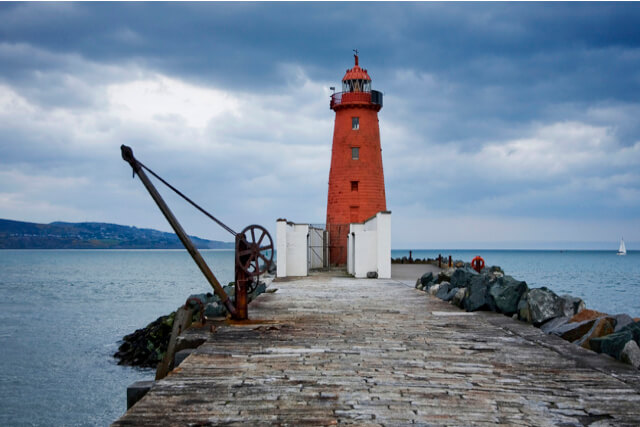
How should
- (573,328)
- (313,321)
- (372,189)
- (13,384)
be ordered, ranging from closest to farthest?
(573,328) < (313,321) < (13,384) < (372,189)

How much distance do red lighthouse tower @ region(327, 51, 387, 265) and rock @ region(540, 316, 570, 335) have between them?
2092cm

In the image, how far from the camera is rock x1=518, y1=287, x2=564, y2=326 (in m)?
8.75

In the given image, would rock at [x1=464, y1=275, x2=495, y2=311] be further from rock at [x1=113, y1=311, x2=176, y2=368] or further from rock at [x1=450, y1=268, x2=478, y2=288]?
rock at [x1=113, y1=311, x2=176, y2=368]

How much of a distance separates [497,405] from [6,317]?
33.6 metres

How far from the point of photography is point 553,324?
8445mm

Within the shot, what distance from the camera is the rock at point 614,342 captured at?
620 cm

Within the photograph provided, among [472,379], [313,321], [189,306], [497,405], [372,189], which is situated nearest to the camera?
[497,405]

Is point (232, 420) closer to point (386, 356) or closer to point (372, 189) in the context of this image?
point (386, 356)

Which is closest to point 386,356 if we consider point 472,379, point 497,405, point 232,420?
point 472,379

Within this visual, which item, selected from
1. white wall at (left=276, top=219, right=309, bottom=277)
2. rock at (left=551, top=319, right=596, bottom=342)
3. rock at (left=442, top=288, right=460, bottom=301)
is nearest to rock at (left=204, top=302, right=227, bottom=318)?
rock at (left=442, top=288, right=460, bottom=301)

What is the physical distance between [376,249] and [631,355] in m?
14.6

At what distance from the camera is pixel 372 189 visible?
30047 mm

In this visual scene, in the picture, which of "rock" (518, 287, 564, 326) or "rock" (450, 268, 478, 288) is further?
"rock" (450, 268, 478, 288)

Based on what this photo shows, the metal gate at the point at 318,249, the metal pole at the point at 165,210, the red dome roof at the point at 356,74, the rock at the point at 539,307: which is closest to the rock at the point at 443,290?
the rock at the point at 539,307
